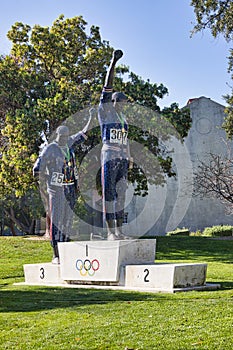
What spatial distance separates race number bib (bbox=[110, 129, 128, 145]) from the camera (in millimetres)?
10452

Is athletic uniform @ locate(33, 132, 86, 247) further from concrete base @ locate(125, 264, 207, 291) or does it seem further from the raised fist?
concrete base @ locate(125, 264, 207, 291)

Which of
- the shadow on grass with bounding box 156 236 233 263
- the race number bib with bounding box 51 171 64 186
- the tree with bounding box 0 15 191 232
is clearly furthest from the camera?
the tree with bounding box 0 15 191 232

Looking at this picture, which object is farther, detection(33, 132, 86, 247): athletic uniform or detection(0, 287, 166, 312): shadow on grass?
detection(33, 132, 86, 247): athletic uniform

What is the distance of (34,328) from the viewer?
6.26 meters

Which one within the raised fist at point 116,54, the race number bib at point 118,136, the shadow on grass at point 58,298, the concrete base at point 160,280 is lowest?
the shadow on grass at point 58,298

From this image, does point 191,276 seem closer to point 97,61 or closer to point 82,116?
point 82,116

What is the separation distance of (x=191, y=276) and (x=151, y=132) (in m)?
12.8

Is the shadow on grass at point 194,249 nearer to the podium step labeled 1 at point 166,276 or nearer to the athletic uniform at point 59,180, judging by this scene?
the athletic uniform at point 59,180

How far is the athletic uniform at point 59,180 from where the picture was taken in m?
11.0

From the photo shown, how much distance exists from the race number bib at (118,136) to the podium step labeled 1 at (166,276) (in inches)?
94.9

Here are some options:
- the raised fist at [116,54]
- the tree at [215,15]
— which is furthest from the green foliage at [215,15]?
the raised fist at [116,54]

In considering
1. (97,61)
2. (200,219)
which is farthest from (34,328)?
(200,219)

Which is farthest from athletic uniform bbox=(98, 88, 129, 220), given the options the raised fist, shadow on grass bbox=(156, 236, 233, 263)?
shadow on grass bbox=(156, 236, 233, 263)

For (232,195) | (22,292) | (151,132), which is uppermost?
(151,132)
